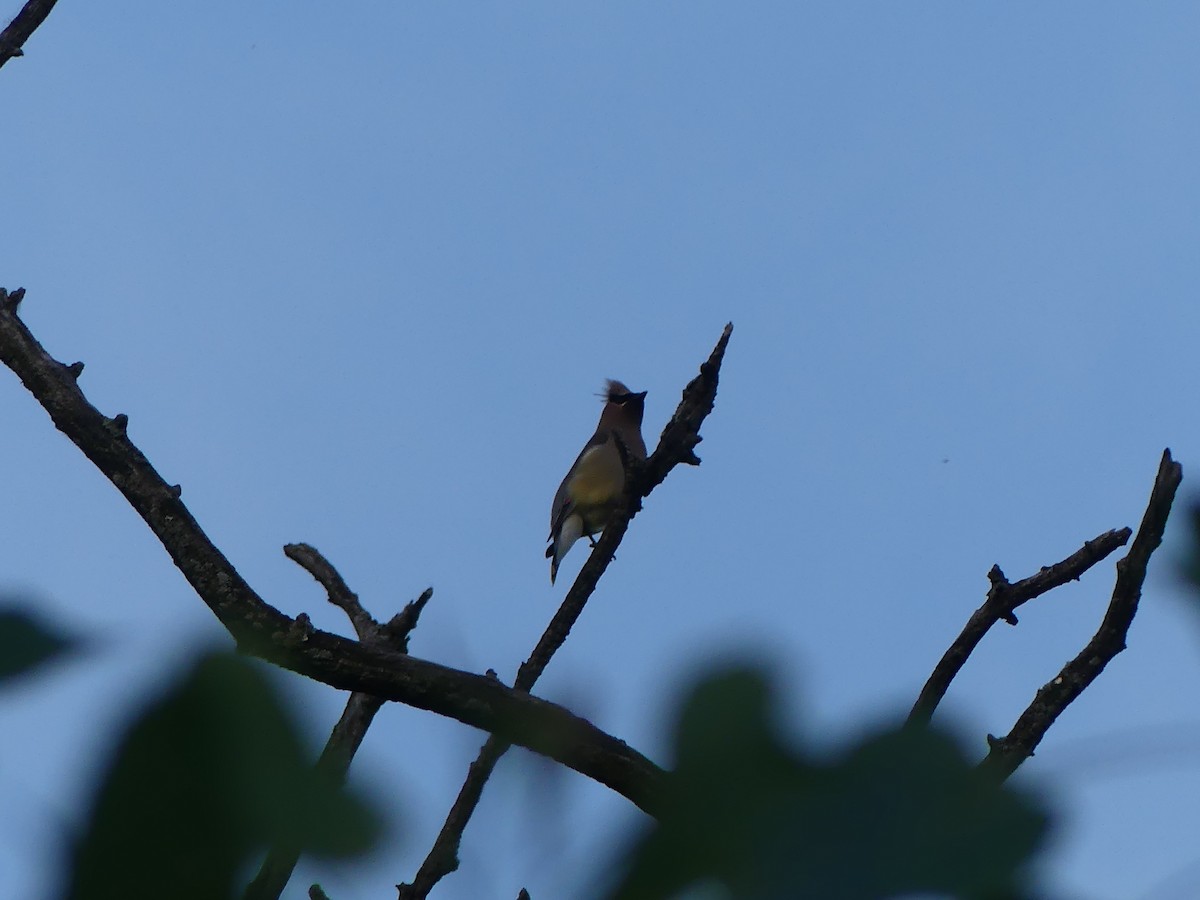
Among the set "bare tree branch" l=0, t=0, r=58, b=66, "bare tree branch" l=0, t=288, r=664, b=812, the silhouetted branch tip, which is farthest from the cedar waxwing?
"bare tree branch" l=0, t=288, r=664, b=812

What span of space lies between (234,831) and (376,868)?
65 mm

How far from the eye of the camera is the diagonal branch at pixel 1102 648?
2885mm

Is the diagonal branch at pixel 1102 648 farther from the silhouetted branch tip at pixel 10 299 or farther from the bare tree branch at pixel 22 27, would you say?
the bare tree branch at pixel 22 27

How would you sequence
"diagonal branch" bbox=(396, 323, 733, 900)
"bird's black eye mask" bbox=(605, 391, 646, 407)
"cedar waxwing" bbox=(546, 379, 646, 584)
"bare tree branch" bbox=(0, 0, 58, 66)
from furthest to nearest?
1. "bird's black eye mask" bbox=(605, 391, 646, 407)
2. "cedar waxwing" bbox=(546, 379, 646, 584)
3. "bare tree branch" bbox=(0, 0, 58, 66)
4. "diagonal branch" bbox=(396, 323, 733, 900)

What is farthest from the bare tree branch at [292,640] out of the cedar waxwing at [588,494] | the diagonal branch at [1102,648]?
the cedar waxwing at [588,494]

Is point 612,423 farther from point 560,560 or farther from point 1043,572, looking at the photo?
point 1043,572

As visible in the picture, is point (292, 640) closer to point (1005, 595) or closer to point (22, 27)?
point (1005, 595)

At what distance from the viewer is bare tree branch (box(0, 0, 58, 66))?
413 cm

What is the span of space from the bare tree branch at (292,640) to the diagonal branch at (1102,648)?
3.97ft

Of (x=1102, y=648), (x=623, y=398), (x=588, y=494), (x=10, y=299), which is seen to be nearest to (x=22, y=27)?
(x=10, y=299)

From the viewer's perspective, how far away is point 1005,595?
140 inches

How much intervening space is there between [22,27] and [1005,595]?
3312mm

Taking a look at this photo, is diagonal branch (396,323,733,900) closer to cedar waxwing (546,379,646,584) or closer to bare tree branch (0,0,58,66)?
bare tree branch (0,0,58,66)

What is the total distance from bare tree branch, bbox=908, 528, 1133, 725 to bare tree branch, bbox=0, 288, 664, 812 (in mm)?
1499
